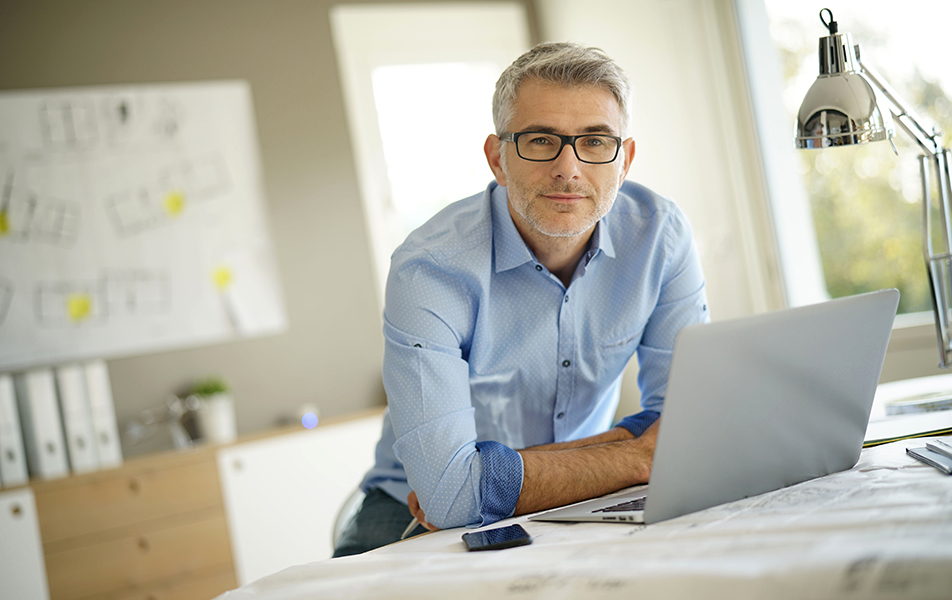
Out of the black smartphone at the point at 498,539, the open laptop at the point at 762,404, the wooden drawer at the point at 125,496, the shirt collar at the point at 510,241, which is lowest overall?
the wooden drawer at the point at 125,496

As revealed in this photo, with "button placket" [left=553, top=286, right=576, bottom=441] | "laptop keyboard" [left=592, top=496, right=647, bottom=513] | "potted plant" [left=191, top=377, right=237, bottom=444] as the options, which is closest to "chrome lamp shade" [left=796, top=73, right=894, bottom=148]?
"button placket" [left=553, top=286, right=576, bottom=441]

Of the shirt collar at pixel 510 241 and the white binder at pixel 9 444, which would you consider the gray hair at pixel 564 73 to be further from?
the white binder at pixel 9 444

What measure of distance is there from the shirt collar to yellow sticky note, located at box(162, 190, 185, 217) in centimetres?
221

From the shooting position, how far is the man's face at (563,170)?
136 cm

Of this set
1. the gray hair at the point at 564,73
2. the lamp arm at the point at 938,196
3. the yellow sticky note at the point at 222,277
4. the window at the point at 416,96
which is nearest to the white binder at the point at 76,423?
the yellow sticky note at the point at 222,277

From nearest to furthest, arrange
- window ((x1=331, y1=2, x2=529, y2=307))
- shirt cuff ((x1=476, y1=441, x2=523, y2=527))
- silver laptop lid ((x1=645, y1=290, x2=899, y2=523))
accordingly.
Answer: silver laptop lid ((x1=645, y1=290, x2=899, y2=523))
shirt cuff ((x1=476, y1=441, x2=523, y2=527))
window ((x1=331, y1=2, x2=529, y2=307))

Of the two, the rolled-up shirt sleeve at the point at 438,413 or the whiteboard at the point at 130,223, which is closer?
the rolled-up shirt sleeve at the point at 438,413

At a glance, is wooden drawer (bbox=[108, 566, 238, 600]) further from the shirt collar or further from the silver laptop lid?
the silver laptop lid

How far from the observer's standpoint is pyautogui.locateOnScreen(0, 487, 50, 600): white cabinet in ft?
8.56

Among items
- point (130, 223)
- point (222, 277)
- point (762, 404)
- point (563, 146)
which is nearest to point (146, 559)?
point (222, 277)

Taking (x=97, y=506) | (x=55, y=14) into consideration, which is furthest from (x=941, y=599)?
(x=55, y=14)

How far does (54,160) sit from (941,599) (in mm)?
3371

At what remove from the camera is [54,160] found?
10.3ft

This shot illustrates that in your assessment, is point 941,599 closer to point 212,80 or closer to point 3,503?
point 3,503
